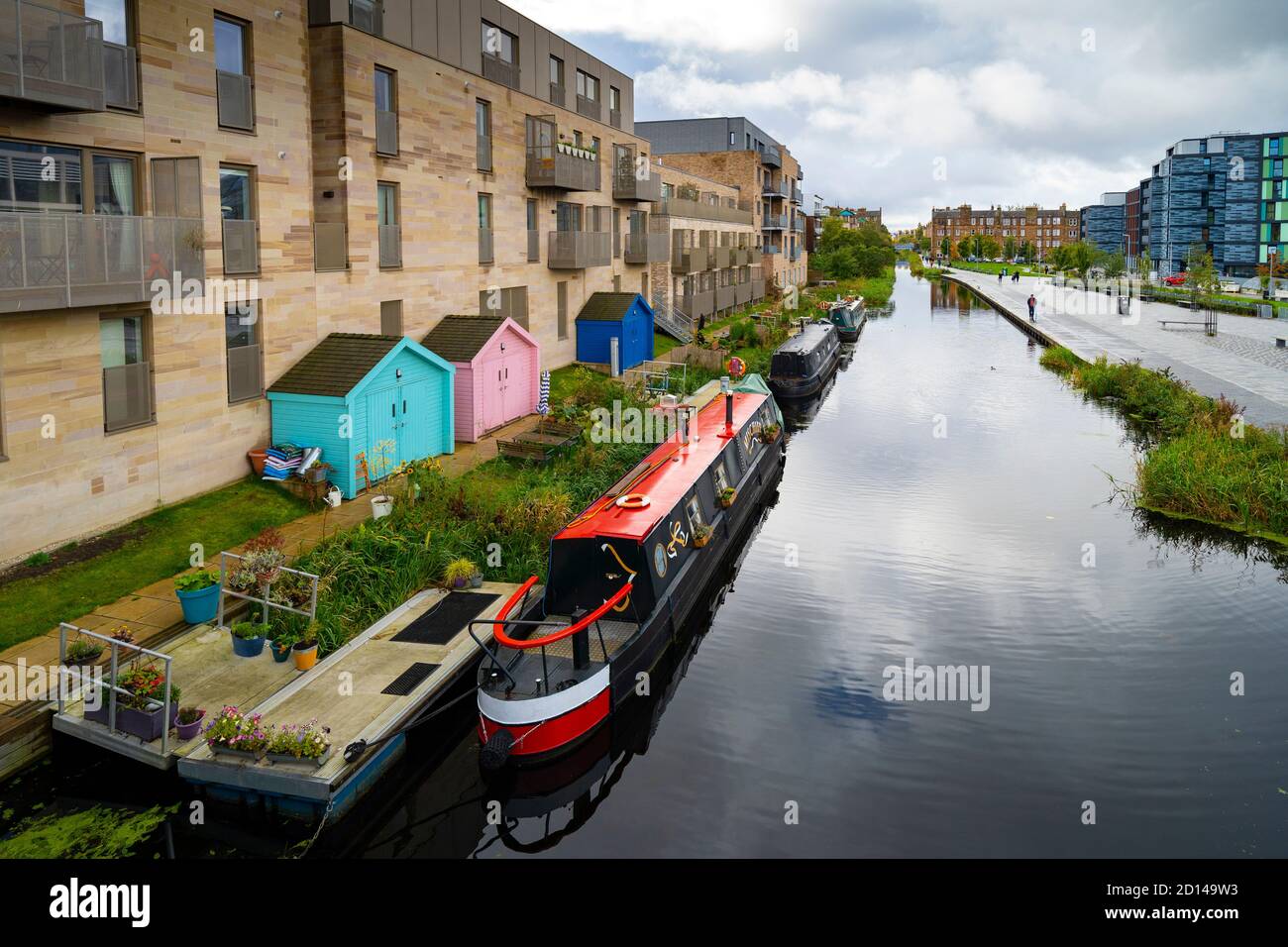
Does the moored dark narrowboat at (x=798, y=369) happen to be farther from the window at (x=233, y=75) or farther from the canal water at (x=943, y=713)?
the window at (x=233, y=75)

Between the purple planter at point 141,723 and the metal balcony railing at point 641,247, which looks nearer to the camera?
the purple planter at point 141,723

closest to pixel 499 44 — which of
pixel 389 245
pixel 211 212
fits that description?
pixel 389 245

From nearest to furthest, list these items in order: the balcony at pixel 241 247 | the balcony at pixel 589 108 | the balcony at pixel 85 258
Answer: the balcony at pixel 85 258 → the balcony at pixel 241 247 → the balcony at pixel 589 108

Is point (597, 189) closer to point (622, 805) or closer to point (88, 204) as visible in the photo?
point (88, 204)

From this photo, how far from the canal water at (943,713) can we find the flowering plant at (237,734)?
1269 millimetres

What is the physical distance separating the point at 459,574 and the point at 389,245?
10.6 metres

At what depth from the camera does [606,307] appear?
3391 cm

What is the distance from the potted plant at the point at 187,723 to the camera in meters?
10.2

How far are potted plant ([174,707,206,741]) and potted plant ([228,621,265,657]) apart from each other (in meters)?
1.54

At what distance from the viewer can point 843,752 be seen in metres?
11.6

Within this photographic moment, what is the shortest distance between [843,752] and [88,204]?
1320 cm

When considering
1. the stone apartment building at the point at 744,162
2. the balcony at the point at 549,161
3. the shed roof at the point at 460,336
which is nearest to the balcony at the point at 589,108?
the balcony at the point at 549,161

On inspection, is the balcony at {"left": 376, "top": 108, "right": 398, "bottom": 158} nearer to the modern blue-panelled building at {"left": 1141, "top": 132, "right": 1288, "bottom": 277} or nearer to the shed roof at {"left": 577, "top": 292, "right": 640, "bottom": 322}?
the shed roof at {"left": 577, "top": 292, "right": 640, "bottom": 322}

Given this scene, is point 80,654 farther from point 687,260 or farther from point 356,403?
point 687,260
